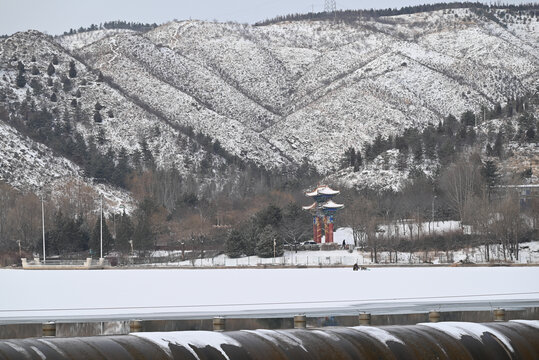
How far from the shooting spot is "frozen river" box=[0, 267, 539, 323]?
3603 centimetres

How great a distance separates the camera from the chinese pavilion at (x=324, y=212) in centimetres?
10550

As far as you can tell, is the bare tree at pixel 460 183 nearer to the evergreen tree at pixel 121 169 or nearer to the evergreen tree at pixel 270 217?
the evergreen tree at pixel 270 217

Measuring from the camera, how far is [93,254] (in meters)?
102

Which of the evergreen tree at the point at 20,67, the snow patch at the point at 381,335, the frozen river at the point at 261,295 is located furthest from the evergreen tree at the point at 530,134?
the snow patch at the point at 381,335

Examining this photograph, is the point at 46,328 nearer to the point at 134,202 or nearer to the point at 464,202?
the point at 464,202

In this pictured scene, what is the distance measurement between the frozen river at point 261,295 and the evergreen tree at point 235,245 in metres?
34.0

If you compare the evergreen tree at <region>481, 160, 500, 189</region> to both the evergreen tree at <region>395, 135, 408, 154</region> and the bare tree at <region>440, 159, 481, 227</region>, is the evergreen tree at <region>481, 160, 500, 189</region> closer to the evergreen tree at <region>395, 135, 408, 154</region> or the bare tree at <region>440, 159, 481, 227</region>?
the bare tree at <region>440, 159, 481, 227</region>

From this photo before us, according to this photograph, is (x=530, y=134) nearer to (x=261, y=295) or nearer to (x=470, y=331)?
(x=261, y=295)

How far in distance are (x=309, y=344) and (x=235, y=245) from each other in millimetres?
77485

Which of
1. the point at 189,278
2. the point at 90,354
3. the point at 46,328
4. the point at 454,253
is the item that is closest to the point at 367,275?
the point at 189,278

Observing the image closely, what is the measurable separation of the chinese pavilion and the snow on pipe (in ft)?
272

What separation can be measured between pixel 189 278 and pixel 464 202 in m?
54.7

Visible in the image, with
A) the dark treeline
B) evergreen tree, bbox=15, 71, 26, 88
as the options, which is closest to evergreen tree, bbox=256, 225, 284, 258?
the dark treeline

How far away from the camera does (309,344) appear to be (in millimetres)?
18703
